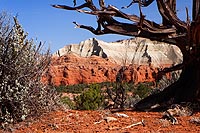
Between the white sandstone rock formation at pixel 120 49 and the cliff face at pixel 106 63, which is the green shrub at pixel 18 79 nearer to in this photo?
the cliff face at pixel 106 63

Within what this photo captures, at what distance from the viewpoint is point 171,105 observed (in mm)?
8062

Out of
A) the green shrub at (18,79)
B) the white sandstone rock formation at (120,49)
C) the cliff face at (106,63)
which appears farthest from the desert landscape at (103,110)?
the white sandstone rock formation at (120,49)

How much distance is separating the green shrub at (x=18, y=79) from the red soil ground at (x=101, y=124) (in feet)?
0.76

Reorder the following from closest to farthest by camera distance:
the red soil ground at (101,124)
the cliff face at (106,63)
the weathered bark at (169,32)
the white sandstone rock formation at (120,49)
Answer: the red soil ground at (101,124)
the weathered bark at (169,32)
the cliff face at (106,63)
the white sandstone rock formation at (120,49)

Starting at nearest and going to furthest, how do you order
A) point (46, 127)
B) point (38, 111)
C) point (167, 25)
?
point (46, 127)
point (38, 111)
point (167, 25)

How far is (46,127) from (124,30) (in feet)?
9.93

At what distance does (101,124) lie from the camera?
22.2ft

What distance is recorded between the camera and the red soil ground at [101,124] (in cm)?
632

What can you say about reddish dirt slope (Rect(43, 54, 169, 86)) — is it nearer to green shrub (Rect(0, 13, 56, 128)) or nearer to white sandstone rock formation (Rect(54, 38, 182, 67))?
white sandstone rock formation (Rect(54, 38, 182, 67))

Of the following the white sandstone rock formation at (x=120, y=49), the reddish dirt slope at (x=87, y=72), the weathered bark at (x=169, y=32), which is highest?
the white sandstone rock formation at (x=120, y=49)

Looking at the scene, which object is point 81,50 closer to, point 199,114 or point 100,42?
point 100,42

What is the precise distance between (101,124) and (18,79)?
1678 mm

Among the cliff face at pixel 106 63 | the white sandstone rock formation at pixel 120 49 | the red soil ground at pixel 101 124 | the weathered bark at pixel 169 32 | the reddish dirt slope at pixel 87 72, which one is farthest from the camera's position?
the white sandstone rock formation at pixel 120 49

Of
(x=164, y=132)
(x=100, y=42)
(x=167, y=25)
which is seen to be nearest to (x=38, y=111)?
(x=164, y=132)
